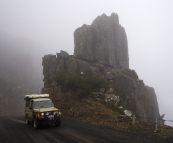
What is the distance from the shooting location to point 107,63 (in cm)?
4397

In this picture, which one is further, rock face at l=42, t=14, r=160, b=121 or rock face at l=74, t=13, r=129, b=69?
rock face at l=74, t=13, r=129, b=69

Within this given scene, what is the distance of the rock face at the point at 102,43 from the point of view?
43812 millimetres

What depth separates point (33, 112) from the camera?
14.2m

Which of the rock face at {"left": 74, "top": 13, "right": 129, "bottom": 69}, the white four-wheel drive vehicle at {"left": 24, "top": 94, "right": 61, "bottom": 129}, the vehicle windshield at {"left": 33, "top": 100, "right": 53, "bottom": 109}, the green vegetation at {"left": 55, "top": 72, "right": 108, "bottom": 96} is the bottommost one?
the white four-wheel drive vehicle at {"left": 24, "top": 94, "right": 61, "bottom": 129}

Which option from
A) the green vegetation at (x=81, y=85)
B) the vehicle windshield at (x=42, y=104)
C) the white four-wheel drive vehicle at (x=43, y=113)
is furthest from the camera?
the green vegetation at (x=81, y=85)

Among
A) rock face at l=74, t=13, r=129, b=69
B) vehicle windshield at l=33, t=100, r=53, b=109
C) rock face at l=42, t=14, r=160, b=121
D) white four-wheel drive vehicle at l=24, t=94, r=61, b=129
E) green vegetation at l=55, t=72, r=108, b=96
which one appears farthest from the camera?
rock face at l=74, t=13, r=129, b=69

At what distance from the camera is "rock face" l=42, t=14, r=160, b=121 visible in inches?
1258

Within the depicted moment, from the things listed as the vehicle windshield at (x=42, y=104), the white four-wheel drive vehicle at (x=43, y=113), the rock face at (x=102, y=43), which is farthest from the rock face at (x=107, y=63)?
the white four-wheel drive vehicle at (x=43, y=113)

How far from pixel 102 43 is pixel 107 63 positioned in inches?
213

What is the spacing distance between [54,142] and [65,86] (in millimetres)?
18225

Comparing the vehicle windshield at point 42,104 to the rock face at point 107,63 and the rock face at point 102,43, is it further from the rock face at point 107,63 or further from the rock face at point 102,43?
the rock face at point 102,43

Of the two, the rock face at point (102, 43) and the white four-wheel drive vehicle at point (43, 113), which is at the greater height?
the rock face at point (102, 43)

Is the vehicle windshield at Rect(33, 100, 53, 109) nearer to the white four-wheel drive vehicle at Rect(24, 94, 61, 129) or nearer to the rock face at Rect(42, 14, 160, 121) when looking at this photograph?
the white four-wheel drive vehicle at Rect(24, 94, 61, 129)

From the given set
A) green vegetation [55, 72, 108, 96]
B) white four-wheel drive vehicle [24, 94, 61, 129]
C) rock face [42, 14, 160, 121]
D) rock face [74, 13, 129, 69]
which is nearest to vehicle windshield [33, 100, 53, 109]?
white four-wheel drive vehicle [24, 94, 61, 129]
